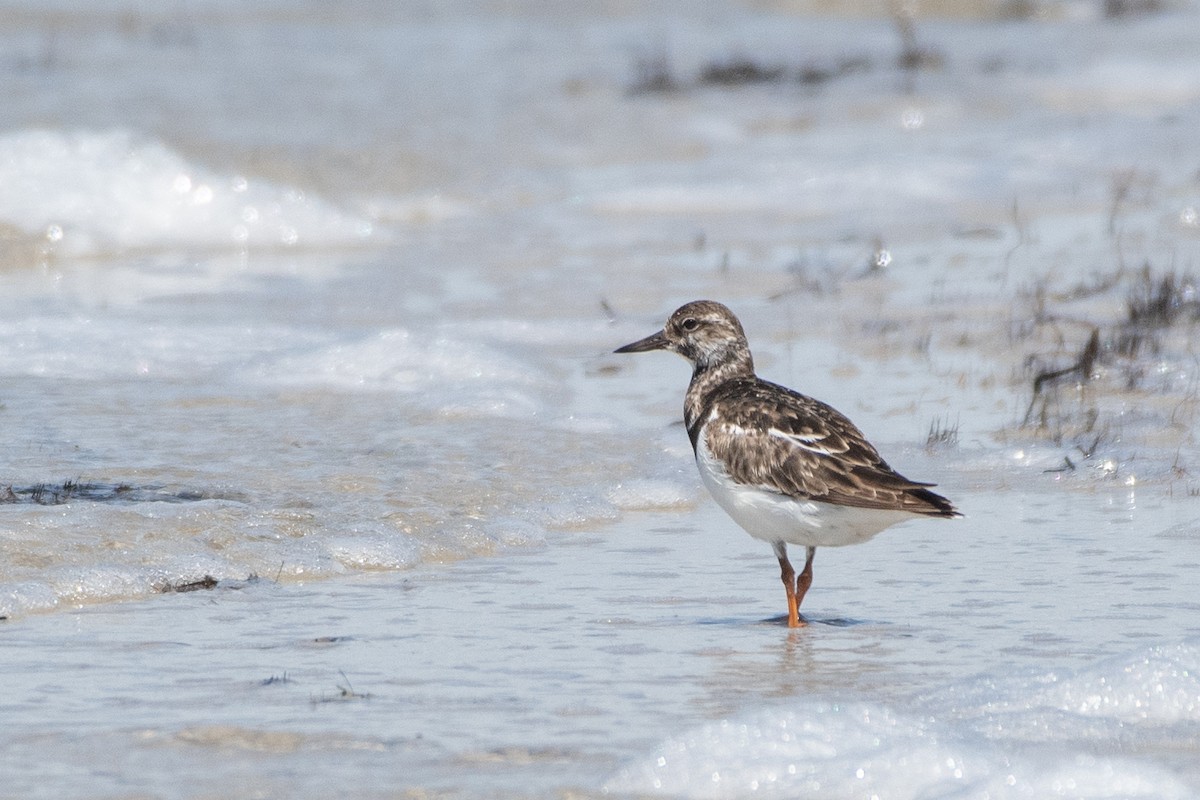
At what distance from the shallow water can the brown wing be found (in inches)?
14.6

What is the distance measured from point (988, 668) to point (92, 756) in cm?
221

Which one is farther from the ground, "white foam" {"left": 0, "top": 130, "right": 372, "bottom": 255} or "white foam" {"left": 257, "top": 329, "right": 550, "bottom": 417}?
"white foam" {"left": 0, "top": 130, "right": 372, "bottom": 255}

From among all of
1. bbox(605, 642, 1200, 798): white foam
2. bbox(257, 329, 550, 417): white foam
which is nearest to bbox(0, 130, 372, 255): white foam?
bbox(257, 329, 550, 417): white foam

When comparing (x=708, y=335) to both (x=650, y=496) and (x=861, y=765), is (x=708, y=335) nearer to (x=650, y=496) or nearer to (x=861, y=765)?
(x=650, y=496)

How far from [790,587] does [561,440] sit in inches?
92.1

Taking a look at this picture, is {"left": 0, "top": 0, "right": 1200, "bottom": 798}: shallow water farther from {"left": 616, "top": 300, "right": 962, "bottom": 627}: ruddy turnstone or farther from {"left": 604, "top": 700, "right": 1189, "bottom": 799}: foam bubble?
{"left": 616, "top": 300, "right": 962, "bottom": 627}: ruddy turnstone

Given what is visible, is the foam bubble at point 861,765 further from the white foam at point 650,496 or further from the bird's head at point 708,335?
the white foam at point 650,496

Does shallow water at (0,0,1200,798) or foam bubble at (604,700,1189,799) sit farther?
shallow water at (0,0,1200,798)

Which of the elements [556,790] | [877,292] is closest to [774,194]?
[877,292]

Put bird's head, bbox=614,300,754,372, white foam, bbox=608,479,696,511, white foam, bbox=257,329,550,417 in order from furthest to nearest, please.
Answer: white foam, bbox=257,329,550,417 < white foam, bbox=608,479,696,511 < bird's head, bbox=614,300,754,372

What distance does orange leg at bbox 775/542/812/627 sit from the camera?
217 inches

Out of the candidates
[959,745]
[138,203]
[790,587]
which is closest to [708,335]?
[790,587]

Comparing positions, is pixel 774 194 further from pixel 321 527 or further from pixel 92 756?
pixel 92 756

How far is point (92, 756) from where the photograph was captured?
13.7 feet
